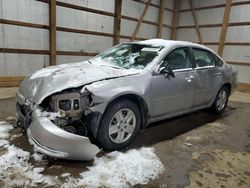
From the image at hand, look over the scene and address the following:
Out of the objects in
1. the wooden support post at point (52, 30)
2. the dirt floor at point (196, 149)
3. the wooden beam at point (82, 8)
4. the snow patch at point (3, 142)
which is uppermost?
the wooden beam at point (82, 8)

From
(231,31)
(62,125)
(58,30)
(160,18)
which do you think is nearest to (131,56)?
(62,125)

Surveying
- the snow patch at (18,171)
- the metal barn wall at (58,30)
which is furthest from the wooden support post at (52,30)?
the snow patch at (18,171)

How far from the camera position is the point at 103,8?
7.99 metres

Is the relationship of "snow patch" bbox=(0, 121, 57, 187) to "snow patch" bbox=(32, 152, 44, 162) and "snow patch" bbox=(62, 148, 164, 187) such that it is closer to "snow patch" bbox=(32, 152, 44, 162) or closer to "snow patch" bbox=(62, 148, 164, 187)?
"snow patch" bbox=(32, 152, 44, 162)

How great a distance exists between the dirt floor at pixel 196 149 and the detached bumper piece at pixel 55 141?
18cm

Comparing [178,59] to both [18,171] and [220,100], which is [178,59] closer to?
[220,100]

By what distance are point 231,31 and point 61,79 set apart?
8.61m

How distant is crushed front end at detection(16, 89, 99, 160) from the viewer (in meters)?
2.07

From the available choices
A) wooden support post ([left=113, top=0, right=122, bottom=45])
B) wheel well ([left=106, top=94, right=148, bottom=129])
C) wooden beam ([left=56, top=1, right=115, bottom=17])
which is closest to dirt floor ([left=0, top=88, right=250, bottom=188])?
wheel well ([left=106, top=94, right=148, bottom=129])

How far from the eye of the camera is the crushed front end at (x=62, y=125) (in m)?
2.07

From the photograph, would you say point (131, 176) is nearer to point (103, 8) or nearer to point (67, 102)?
point (67, 102)

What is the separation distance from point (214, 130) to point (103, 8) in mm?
6184

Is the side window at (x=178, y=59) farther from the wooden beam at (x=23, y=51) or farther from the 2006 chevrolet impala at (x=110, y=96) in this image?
the wooden beam at (x=23, y=51)

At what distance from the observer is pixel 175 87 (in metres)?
3.09
